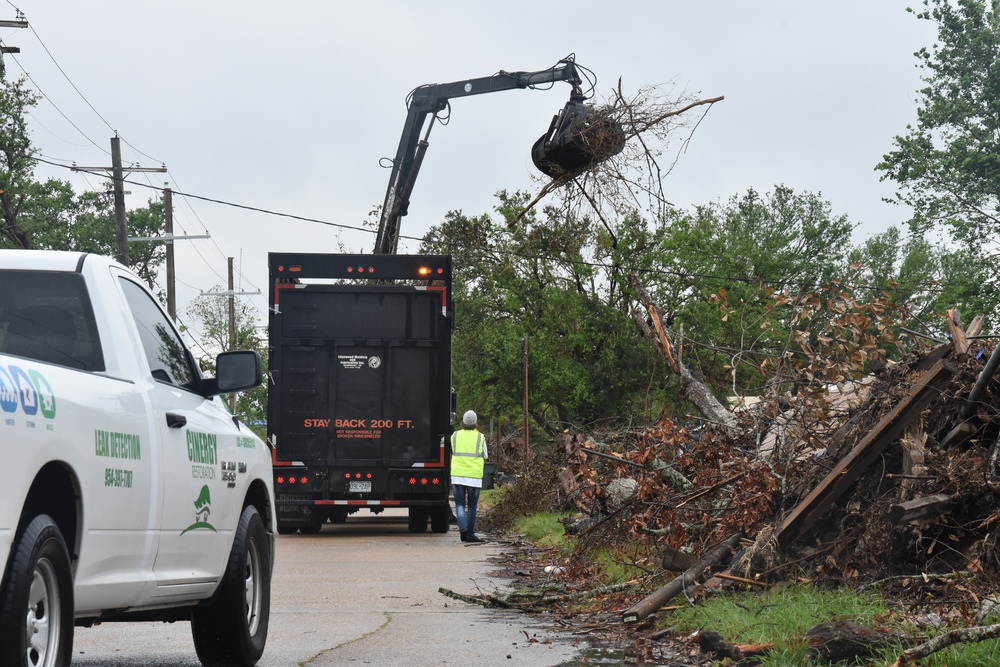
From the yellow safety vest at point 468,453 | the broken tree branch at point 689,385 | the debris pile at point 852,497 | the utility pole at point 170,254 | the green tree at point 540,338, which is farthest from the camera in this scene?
the green tree at point 540,338

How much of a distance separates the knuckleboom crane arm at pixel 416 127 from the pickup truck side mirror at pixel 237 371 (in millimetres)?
14334

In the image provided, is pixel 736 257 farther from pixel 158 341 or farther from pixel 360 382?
pixel 158 341

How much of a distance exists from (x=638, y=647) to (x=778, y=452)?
223 cm

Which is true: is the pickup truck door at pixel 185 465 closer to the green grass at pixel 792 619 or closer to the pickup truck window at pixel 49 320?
Answer: the pickup truck window at pixel 49 320

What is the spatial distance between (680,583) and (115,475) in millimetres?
4380

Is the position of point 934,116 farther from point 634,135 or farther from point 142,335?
point 142,335

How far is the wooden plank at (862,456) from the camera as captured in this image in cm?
830

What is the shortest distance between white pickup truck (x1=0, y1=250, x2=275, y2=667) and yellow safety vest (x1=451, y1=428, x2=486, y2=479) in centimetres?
1074

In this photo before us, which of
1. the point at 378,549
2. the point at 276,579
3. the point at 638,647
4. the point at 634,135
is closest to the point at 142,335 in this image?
the point at 638,647

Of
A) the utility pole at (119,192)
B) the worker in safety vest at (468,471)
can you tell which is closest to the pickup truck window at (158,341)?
the worker in safety vest at (468,471)

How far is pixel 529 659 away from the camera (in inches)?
287

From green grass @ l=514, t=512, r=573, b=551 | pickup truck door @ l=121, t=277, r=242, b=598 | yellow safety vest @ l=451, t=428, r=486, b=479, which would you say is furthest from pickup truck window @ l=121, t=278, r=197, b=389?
yellow safety vest @ l=451, t=428, r=486, b=479

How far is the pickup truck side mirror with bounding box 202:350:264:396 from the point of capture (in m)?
6.56

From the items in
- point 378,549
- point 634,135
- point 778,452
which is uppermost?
point 634,135
